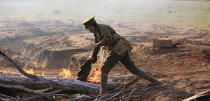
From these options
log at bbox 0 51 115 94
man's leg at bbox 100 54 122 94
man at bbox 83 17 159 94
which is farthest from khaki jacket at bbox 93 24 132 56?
log at bbox 0 51 115 94

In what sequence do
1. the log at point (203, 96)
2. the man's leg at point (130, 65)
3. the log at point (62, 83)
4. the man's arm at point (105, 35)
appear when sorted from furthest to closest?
the man's leg at point (130, 65) < the log at point (62, 83) < the man's arm at point (105, 35) < the log at point (203, 96)

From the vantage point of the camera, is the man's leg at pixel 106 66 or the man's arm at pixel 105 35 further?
the man's leg at pixel 106 66

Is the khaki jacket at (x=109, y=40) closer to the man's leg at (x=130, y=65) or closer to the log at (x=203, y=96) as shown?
the man's leg at (x=130, y=65)

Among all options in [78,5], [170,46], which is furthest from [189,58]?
[78,5]

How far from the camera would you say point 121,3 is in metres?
Result: 64.6

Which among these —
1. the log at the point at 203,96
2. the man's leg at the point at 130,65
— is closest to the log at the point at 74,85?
the man's leg at the point at 130,65

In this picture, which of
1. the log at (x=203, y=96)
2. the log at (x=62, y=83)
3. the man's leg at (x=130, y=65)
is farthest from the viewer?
the man's leg at (x=130, y=65)

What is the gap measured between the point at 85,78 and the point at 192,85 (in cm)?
226

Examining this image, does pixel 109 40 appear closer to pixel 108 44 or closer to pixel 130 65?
pixel 108 44

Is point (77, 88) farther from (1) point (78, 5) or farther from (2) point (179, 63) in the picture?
(1) point (78, 5)

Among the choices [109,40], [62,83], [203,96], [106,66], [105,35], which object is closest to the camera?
[203,96]

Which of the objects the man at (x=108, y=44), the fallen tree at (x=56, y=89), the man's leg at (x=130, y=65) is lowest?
the fallen tree at (x=56, y=89)

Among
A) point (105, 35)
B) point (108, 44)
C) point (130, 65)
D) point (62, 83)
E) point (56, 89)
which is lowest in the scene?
point (56, 89)

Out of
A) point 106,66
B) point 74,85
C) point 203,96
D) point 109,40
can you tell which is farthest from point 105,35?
point 203,96
